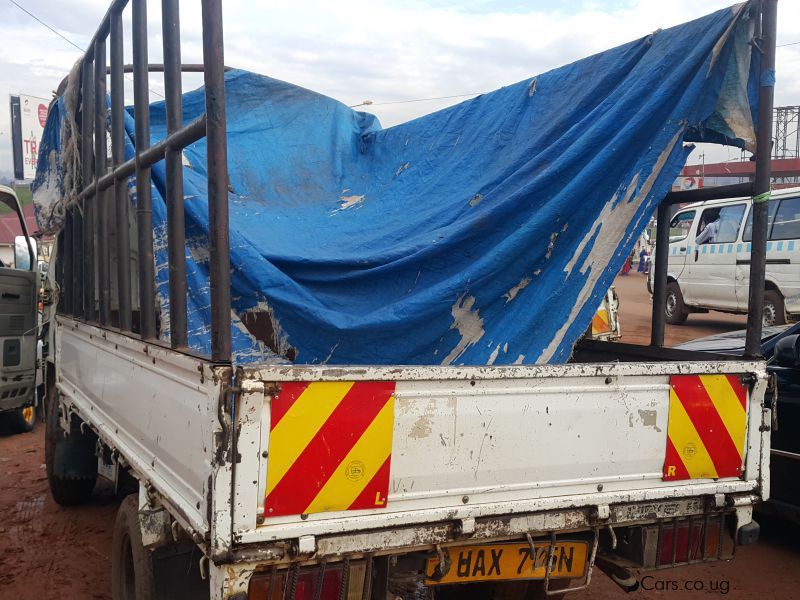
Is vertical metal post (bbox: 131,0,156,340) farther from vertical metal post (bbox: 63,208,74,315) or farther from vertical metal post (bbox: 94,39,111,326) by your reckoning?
vertical metal post (bbox: 63,208,74,315)

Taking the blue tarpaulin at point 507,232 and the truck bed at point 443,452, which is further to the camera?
the blue tarpaulin at point 507,232

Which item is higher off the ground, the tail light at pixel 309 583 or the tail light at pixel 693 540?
the tail light at pixel 309 583

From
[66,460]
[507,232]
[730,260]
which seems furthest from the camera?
[730,260]

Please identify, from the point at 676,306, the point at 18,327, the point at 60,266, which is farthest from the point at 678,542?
the point at 676,306

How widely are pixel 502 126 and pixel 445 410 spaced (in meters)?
2.07

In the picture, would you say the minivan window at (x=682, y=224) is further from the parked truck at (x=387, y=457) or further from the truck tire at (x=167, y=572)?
the truck tire at (x=167, y=572)

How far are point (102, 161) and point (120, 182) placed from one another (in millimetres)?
481

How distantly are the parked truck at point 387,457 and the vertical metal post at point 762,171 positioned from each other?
0.01 metres

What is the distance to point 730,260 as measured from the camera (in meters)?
11.8

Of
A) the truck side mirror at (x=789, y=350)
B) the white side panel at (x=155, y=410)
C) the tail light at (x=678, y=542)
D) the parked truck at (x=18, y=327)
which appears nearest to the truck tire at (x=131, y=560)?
the white side panel at (x=155, y=410)

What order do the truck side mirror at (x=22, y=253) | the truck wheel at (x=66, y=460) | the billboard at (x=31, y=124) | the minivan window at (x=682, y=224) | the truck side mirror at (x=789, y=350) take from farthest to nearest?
the billboard at (x=31, y=124) < the minivan window at (x=682, y=224) < the truck side mirror at (x=22, y=253) < the truck wheel at (x=66, y=460) < the truck side mirror at (x=789, y=350)

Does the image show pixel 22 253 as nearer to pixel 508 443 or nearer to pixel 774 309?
pixel 508 443

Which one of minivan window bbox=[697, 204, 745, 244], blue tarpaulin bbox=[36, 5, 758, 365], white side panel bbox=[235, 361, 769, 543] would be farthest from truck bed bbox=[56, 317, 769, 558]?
minivan window bbox=[697, 204, 745, 244]

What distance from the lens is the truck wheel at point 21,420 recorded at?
7.33 meters
